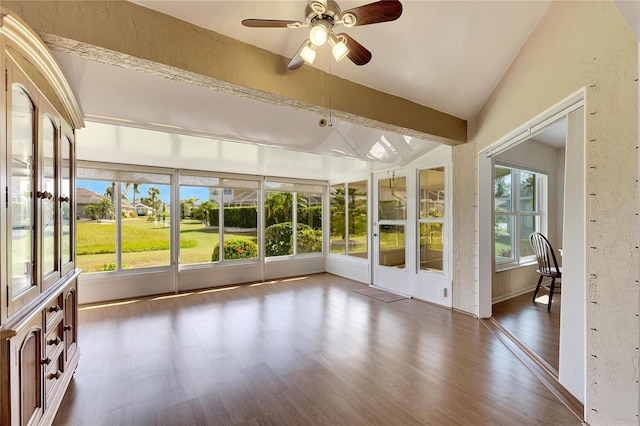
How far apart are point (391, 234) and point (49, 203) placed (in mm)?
4478

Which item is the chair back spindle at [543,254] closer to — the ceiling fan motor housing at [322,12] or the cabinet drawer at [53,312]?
the ceiling fan motor housing at [322,12]

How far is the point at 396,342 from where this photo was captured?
3029 mm

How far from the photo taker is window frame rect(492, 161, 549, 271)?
15.6 feet

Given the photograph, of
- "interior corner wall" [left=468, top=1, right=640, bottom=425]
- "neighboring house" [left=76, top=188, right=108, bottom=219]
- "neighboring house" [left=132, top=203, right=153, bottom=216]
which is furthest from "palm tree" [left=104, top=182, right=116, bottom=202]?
"interior corner wall" [left=468, top=1, right=640, bottom=425]

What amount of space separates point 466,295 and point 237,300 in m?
3.34

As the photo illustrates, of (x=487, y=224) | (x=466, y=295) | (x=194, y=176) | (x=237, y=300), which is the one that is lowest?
(x=237, y=300)

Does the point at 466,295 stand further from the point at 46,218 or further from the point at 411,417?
the point at 46,218

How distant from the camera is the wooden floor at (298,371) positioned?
1.94m

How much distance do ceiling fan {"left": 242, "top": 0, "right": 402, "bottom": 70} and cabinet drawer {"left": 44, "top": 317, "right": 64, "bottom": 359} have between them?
2.25 meters

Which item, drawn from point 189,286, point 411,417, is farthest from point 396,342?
point 189,286

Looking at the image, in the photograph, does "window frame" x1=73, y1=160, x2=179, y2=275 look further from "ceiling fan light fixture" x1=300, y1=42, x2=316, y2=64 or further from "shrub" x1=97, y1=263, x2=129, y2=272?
"ceiling fan light fixture" x1=300, y1=42, x2=316, y2=64

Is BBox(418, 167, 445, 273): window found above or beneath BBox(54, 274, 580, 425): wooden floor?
above

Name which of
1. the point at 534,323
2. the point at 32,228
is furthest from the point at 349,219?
the point at 32,228

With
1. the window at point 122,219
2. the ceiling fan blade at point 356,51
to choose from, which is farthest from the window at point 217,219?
the ceiling fan blade at point 356,51
